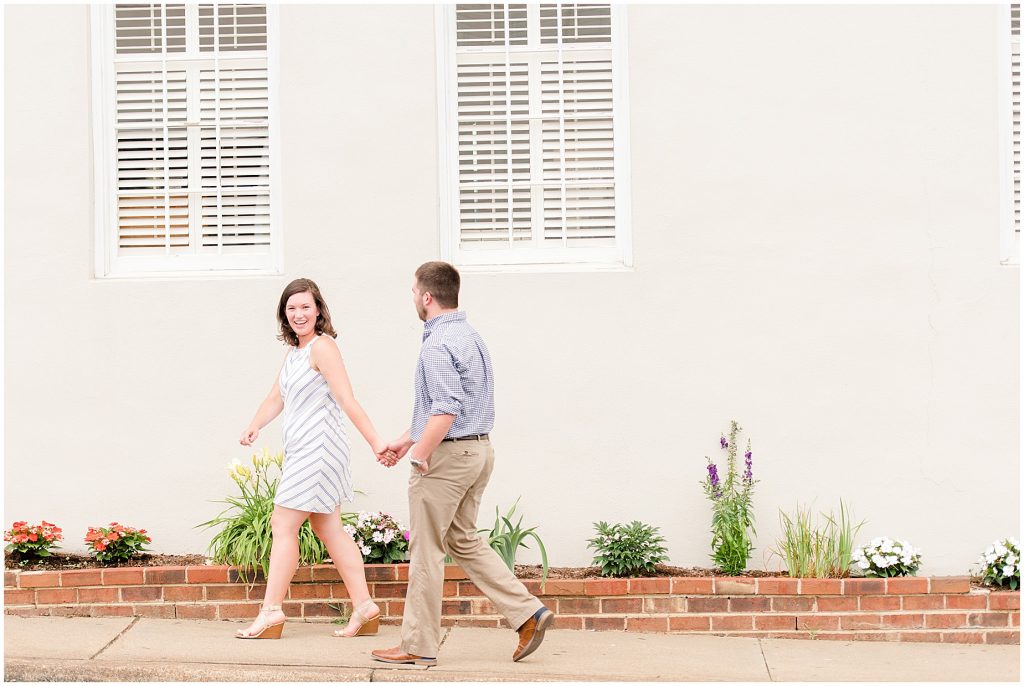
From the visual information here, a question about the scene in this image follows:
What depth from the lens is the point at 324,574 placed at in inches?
245

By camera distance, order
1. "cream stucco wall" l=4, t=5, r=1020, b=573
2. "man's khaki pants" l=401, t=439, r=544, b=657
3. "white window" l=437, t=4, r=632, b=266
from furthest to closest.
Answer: "white window" l=437, t=4, r=632, b=266, "cream stucco wall" l=4, t=5, r=1020, b=573, "man's khaki pants" l=401, t=439, r=544, b=657

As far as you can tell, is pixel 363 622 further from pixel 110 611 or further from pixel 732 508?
pixel 732 508

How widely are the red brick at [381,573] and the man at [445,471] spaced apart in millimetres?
835

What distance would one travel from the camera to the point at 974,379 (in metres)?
6.68

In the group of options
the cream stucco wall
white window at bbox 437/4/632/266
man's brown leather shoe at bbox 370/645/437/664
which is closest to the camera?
man's brown leather shoe at bbox 370/645/437/664

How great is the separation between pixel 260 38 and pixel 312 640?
12.0ft

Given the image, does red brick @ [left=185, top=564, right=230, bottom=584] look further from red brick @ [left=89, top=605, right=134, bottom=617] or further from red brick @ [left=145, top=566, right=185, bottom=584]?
red brick @ [left=89, top=605, right=134, bottom=617]

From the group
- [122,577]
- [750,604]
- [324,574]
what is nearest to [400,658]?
[324,574]

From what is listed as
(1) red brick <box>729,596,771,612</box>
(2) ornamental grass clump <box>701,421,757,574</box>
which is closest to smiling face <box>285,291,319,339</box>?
(2) ornamental grass clump <box>701,421,757,574</box>

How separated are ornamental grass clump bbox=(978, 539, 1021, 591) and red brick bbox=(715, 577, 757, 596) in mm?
1374

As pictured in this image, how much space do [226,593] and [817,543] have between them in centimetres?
333

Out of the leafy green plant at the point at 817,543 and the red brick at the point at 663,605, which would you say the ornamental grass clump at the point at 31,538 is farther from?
the leafy green plant at the point at 817,543

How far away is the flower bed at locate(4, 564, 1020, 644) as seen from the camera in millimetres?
6191

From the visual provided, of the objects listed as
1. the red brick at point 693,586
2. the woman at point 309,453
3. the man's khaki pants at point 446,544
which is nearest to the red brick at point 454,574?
the woman at point 309,453
